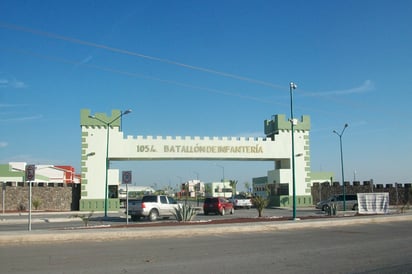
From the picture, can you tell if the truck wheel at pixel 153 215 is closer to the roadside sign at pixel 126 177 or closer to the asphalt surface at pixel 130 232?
the roadside sign at pixel 126 177

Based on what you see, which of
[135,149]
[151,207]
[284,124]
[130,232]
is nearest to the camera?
[130,232]

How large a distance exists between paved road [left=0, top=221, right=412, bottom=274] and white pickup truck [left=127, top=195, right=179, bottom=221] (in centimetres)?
1007

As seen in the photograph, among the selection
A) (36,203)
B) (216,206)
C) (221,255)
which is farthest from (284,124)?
(221,255)

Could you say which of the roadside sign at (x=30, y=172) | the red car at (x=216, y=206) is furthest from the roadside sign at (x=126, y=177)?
the red car at (x=216, y=206)

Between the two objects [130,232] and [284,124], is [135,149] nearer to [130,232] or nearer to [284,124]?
[284,124]

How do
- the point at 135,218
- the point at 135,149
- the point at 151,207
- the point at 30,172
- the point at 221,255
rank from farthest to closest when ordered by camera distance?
the point at 135,149, the point at 135,218, the point at 151,207, the point at 30,172, the point at 221,255

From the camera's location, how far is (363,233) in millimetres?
19844

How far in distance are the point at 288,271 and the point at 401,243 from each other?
24.6ft

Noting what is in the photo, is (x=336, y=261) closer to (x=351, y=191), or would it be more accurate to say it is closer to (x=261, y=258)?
(x=261, y=258)

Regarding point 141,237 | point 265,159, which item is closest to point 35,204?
point 265,159

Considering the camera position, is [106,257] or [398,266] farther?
[106,257]

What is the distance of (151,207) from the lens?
28.6 meters

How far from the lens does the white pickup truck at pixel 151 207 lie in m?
28.4

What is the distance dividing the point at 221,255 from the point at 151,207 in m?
16.1
